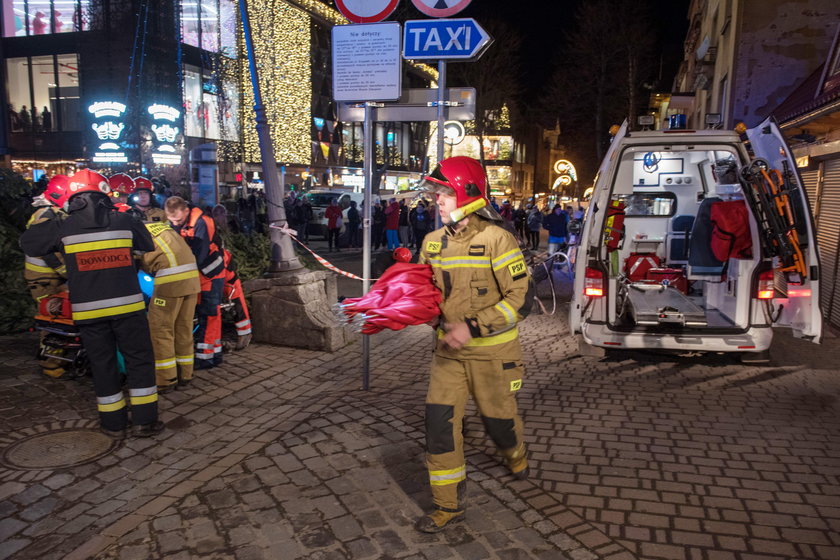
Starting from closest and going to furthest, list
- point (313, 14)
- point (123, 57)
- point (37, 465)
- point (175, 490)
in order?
point (175, 490) < point (37, 465) < point (123, 57) < point (313, 14)

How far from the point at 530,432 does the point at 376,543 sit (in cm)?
188

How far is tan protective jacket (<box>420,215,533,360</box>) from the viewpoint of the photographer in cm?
319

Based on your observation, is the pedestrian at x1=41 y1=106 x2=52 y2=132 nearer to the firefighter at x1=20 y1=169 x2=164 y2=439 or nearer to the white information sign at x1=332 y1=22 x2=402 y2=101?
the firefighter at x1=20 y1=169 x2=164 y2=439

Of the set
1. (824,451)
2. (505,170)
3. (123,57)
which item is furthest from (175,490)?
(505,170)

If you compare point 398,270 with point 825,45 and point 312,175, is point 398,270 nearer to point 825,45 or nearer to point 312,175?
point 825,45

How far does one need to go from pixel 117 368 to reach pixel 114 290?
593mm

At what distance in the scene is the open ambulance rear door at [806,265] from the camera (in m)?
5.79

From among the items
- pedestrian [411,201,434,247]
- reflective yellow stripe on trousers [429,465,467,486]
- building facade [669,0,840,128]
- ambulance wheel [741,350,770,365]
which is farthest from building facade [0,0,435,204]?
reflective yellow stripe on trousers [429,465,467,486]

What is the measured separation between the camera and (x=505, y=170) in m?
65.4

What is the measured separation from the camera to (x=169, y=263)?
5.41m

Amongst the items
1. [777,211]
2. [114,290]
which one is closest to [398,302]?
[114,290]

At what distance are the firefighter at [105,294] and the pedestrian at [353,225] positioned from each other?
47.7ft

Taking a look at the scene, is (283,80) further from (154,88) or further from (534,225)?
(534,225)

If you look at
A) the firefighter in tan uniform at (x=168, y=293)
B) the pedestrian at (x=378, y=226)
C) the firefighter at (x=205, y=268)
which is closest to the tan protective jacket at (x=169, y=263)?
the firefighter in tan uniform at (x=168, y=293)
